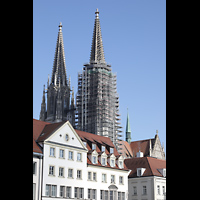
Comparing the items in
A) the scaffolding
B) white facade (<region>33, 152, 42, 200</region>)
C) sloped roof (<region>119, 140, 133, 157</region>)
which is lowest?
white facade (<region>33, 152, 42, 200</region>)

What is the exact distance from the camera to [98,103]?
11212 centimetres

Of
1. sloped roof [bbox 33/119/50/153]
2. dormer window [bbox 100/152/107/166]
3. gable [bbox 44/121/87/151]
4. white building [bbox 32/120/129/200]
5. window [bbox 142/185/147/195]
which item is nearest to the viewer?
sloped roof [bbox 33/119/50/153]

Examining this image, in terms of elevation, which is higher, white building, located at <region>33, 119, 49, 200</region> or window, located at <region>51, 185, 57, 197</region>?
white building, located at <region>33, 119, 49, 200</region>

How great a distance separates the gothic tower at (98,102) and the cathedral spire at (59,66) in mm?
13363

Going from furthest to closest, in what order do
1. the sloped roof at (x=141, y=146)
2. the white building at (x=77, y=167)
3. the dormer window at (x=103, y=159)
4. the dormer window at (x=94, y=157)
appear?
the sloped roof at (x=141, y=146) < the dormer window at (x=103, y=159) < the dormer window at (x=94, y=157) < the white building at (x=77, y=167)

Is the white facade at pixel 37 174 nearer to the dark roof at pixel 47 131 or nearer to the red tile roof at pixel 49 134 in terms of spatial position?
the red tile roof at pixel 49 134

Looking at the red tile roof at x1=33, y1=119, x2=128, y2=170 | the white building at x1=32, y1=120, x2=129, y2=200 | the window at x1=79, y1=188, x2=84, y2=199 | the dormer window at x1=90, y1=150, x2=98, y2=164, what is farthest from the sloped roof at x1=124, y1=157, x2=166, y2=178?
the window at x1=79, y1=188, x2=84, y2=199

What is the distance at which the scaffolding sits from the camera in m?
110

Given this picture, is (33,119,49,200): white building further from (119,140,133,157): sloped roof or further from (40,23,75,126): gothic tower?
(40,23,75,126): gothic tower

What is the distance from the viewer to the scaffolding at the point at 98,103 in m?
110

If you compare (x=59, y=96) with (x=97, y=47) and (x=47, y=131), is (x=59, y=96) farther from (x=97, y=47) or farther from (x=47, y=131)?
(x=47, y=131)

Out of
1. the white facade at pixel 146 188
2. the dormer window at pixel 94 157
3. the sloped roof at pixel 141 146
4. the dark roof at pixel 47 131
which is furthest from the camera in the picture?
the sloped roof at pixel 141 146

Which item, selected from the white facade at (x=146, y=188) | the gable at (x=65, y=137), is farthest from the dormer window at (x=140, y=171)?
the gable at (x=65, y=137)

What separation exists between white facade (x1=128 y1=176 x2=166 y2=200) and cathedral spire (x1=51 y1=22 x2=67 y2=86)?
71.5 m
